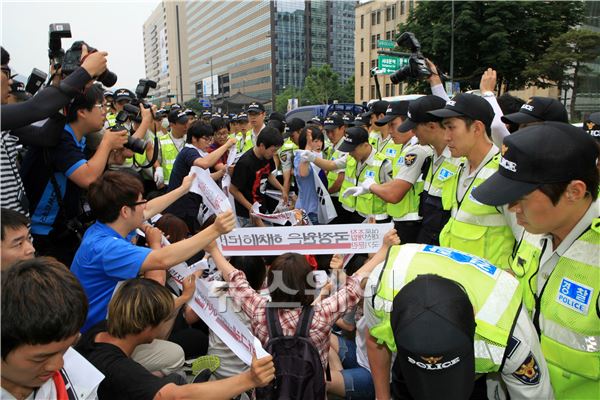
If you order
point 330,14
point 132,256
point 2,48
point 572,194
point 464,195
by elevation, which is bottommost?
point 132,256

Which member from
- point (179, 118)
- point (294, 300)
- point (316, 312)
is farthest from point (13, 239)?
point (179, 118)

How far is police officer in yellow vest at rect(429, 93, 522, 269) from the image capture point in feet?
8.43

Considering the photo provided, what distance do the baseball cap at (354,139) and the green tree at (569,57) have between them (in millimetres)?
23379

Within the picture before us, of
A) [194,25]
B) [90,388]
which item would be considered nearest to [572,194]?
[90,388]

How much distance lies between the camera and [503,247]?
258 cm

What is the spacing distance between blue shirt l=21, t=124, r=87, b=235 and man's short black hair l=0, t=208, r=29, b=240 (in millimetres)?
697

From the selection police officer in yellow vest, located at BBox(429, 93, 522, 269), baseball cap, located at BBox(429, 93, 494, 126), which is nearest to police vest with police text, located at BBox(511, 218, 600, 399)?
police officer in yellow vest, located at BBox(429, 93, 522, 269)

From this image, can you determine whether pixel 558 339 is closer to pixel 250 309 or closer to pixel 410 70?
pixel 250 309

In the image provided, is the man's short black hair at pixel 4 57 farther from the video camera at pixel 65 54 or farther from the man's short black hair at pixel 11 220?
the man's short black hair at pixel 11 220

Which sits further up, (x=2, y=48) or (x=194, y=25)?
(x=194, y=25)

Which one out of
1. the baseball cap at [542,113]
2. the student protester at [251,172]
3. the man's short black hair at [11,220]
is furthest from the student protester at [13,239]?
the student protester at [251,172]

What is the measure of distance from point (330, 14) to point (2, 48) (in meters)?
99.9

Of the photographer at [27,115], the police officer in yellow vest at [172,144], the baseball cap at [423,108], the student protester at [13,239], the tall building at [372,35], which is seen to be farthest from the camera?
the tall building at [372,35]

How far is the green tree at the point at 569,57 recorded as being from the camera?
73.4 ft
